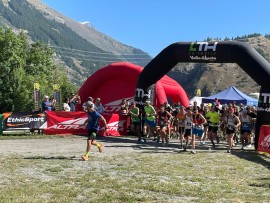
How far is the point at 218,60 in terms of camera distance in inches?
680

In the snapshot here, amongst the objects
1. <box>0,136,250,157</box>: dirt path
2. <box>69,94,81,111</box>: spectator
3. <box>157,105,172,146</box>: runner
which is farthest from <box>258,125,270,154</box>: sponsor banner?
<box>69,94,81,111</box>: spectator

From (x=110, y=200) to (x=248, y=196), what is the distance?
270cm

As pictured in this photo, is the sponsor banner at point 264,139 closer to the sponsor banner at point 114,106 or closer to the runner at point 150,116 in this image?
the runner at point 150,116

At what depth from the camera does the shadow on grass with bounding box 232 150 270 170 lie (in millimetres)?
12664

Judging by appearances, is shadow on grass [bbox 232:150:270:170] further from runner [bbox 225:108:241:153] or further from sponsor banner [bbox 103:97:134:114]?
sponsor banner [bbox 103:97:134:114]

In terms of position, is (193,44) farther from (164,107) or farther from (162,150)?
(162,150)

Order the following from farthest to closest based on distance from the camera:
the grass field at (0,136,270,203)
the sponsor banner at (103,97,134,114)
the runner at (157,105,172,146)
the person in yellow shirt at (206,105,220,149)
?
the sponsor banner at (103,97,134,114) < the person in yellow shirt at (206,105,220,149) < the runner at (157,105,172,146) < the grass field at (0,136,270,203)

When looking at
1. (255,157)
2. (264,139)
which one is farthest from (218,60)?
(255,157)

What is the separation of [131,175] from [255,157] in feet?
19.4

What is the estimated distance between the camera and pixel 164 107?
18188mm

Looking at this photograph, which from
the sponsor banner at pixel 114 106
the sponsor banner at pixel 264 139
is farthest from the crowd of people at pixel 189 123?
the sponsor banner at pixel 114 106

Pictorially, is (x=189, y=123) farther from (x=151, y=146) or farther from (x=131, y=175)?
(x=131, y=175)

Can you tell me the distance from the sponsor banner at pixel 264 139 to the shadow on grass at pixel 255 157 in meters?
0.27

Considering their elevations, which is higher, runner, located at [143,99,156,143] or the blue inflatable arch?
the blue inflatable arch
